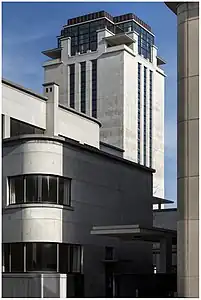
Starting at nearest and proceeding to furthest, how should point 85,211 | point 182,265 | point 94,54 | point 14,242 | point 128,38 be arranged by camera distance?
point 182,265 → point 14,242 → point 85,211 → point 94,54 → point 128,38

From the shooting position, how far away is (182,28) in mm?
23625

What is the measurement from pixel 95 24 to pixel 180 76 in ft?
387

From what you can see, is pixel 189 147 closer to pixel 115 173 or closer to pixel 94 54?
pixel 115 173

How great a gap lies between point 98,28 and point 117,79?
18575 millimetres

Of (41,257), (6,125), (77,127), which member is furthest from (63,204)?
(77,127)

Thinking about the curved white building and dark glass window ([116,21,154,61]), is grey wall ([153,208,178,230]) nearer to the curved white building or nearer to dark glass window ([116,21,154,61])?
the curved white building

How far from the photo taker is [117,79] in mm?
122812

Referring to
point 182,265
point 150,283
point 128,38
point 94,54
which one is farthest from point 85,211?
point 128,38

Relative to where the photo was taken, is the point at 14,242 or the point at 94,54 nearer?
the point at 14,242

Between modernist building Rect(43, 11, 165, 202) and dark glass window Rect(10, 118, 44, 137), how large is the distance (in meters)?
71.6

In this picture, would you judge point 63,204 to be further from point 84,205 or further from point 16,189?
point 16,189

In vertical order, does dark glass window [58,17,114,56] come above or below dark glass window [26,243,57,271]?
above

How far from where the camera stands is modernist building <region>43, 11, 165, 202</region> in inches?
4806

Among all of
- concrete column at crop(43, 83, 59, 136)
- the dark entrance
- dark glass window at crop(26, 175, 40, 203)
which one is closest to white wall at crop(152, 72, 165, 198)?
concrete column at crop(43, 83, 59, 136)
